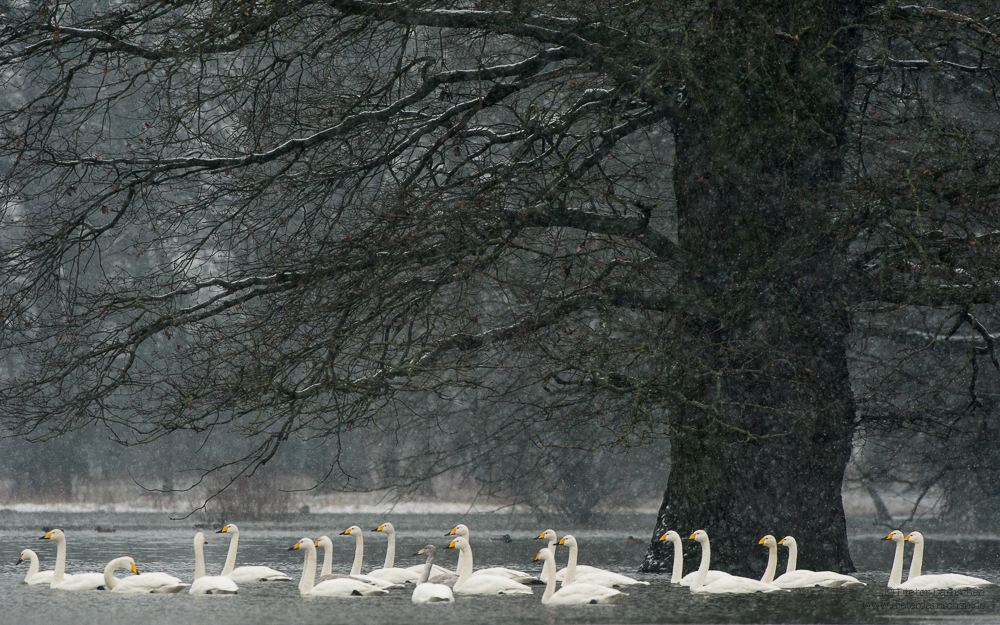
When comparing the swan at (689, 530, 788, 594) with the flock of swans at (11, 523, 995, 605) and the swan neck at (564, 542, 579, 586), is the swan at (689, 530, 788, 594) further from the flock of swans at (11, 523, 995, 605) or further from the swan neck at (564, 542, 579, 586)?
the swan neck at (564, 542, 579, 586)

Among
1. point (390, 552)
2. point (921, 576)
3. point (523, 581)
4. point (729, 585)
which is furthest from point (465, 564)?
point (921, 576)

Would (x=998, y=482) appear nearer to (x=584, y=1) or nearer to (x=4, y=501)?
(x=584, y=1)

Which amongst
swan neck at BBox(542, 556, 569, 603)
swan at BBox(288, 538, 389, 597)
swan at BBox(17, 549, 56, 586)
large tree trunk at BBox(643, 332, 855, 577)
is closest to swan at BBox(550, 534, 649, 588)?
swan neck at BBox(542, 556, 569, 603)

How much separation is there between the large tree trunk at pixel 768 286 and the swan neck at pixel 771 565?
1.89 feet

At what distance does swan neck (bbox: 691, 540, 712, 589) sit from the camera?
1153cm

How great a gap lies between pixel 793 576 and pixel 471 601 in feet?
10.6

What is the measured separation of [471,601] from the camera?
36.3 feet

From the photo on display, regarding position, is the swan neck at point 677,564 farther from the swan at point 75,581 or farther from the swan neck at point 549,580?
the swan at point 75,581

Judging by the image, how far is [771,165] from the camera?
12.9m

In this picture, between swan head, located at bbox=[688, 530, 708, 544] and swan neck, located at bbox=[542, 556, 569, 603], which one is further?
swan head, located at bbox=[688, 530, 708, 544]

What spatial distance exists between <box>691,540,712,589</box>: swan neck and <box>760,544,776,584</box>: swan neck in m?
0.58

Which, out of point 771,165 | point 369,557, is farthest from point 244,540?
point 771,165

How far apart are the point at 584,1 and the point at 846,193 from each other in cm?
328

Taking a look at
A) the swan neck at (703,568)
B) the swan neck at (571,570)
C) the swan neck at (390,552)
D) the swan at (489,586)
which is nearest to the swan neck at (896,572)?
the swan neck at (703,568)
